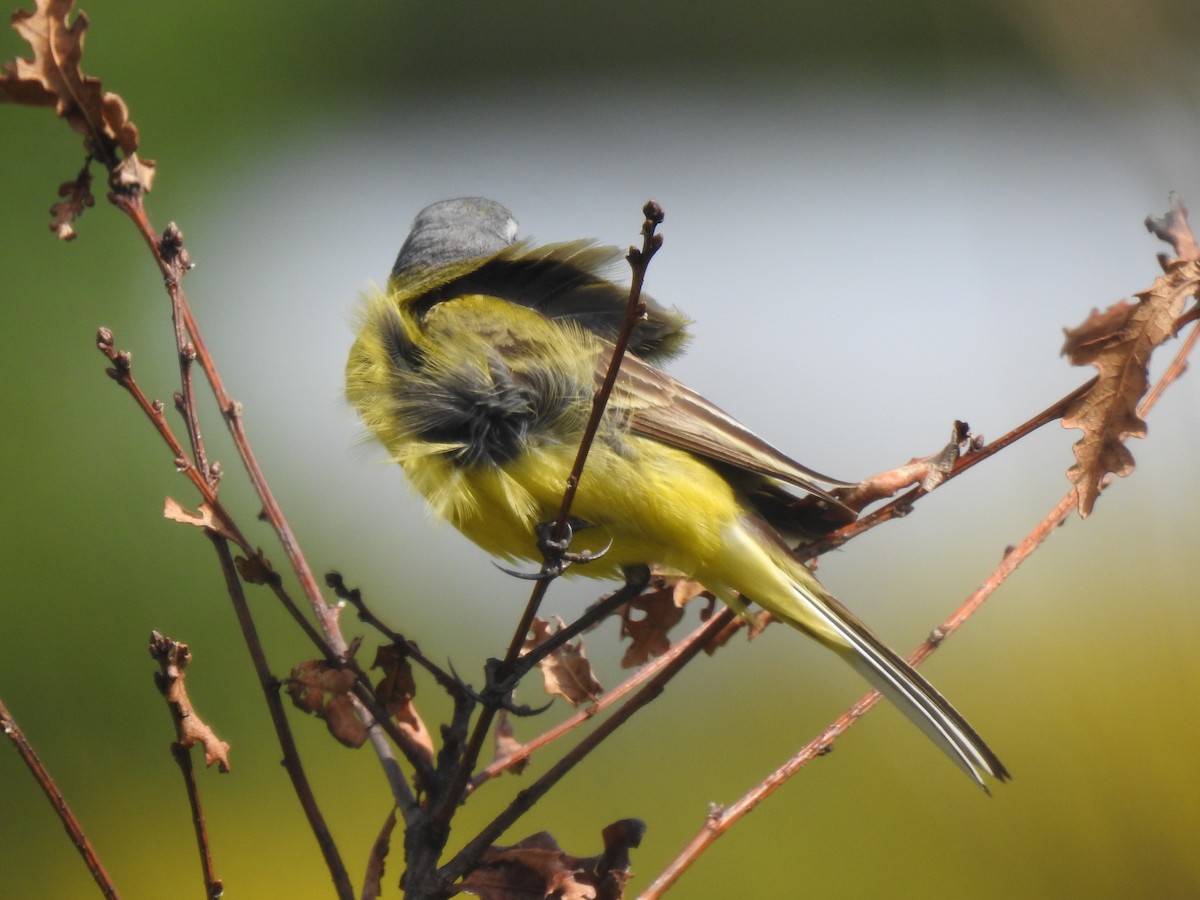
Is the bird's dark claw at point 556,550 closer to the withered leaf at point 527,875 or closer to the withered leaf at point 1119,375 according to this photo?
the withered leaf at point 527,875

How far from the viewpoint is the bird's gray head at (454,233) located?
3234mm

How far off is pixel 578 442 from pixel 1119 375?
103cm

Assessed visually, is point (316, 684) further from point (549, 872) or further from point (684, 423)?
point (684, 423)

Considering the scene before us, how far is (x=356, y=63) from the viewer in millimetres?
8359

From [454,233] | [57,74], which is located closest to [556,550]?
[57,74]

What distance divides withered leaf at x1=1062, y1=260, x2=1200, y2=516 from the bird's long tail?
581 millimetres

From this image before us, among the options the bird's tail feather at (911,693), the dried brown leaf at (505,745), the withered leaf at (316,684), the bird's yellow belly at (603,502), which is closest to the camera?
the withered leaf at (316,684)

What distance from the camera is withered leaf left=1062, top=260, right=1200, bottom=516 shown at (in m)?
1.81

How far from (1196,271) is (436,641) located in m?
3.54

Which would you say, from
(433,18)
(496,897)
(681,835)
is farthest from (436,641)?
(433,18)

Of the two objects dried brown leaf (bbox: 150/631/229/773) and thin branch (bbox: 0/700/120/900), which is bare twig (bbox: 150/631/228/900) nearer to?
dried brown leaf (bbox: 150/631/229/773)

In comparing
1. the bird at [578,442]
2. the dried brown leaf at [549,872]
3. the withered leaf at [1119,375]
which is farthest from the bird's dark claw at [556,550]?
the withered leaf at [1119,375]

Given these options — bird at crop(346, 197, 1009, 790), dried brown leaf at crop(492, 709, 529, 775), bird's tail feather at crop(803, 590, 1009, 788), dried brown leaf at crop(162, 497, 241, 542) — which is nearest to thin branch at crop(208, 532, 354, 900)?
dried brown leaf at crop(162, 497, 241, 542)

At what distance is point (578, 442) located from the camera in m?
2.48
